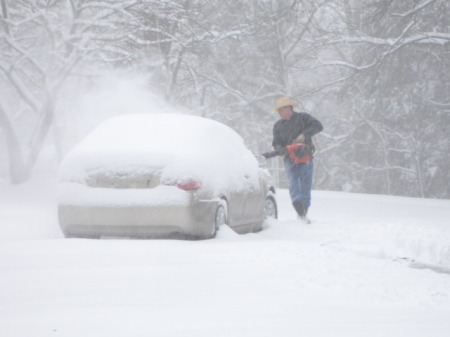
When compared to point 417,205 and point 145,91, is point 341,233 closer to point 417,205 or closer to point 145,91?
point 417,205

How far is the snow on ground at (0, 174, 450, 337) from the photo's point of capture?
3379 millimetres

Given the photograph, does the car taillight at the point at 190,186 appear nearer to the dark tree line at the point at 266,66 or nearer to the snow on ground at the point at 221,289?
the snow on ground at the point at 221,289

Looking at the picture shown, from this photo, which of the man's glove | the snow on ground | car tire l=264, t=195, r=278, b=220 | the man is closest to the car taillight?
A: the snow on ground

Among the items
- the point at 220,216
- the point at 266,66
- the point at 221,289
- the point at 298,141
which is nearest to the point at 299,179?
the point at 298,141

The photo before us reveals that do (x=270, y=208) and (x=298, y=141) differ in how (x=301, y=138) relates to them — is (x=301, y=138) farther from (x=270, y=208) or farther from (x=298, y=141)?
(x=270, y=208)

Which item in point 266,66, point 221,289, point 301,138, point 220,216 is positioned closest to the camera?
point 221,289

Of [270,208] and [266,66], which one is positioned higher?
[266,66]

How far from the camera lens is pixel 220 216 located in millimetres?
7102

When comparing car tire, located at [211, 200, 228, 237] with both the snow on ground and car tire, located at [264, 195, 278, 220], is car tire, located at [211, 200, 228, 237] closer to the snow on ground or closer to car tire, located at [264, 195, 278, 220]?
the snow on ground

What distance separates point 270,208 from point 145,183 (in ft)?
11.4

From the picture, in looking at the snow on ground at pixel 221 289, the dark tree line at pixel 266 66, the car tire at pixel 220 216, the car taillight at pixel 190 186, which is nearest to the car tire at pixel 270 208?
the car tire at pixel 220 216

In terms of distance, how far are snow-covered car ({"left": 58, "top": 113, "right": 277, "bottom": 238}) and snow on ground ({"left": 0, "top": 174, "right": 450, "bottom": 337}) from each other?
50 cm

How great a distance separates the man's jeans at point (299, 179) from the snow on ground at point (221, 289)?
111 inches

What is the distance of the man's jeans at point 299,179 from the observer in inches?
394
